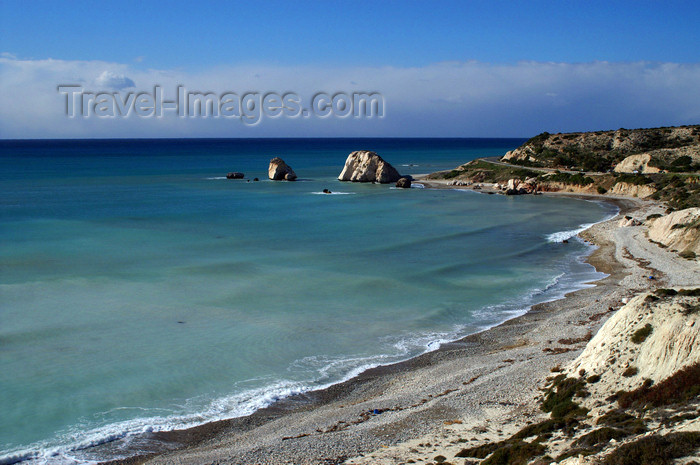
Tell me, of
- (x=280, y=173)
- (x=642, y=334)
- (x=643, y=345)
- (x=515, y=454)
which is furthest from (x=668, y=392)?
(x=280, y=173)

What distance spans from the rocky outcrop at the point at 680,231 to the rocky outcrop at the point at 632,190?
28027 mm

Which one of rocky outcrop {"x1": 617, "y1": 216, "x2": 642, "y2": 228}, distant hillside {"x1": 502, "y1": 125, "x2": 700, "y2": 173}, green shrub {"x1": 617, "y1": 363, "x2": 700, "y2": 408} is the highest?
distant hillside {"x1": 502, "y1": 125, "x2": 700, "y2": 173}

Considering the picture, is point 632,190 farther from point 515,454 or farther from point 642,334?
point 515,454

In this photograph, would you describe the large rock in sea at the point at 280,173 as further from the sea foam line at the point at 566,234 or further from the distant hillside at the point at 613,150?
the sea foam line at the point at 566,234

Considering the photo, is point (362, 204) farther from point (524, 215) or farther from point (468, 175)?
point (468, 175)

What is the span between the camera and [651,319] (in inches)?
553

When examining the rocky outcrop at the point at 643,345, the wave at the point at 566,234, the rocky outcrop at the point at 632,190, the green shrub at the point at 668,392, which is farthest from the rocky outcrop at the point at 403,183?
the green shrub at the point at 668,392

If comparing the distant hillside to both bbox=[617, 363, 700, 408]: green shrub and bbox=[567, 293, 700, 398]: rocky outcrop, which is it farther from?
bbox=[617, 363, 700, 408]: green shrub

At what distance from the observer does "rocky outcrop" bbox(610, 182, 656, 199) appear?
211ft

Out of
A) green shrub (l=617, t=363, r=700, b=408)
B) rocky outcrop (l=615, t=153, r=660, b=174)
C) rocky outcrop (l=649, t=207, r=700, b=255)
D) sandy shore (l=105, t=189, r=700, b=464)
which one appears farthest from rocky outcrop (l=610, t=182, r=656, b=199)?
green shrub (l=617, t=363, r=700, b=408)

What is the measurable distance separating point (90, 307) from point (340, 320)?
402 inches

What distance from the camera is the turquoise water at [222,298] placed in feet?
54.9

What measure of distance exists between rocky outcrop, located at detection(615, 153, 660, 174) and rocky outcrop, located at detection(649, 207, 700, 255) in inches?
1511

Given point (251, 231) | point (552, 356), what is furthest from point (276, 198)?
point (552, 356)
